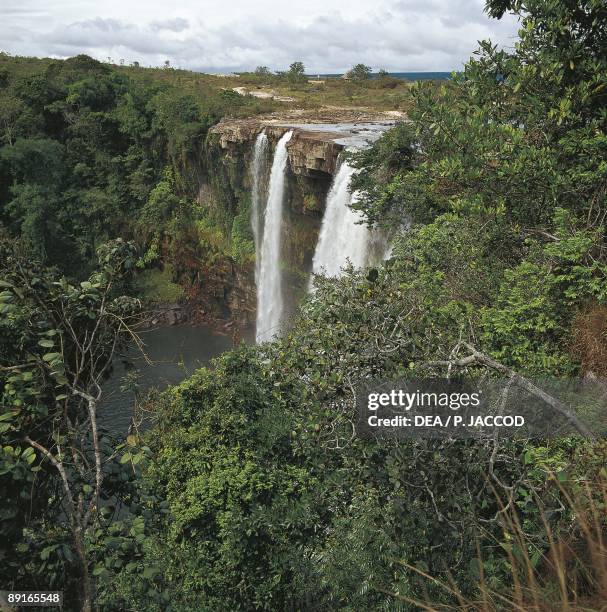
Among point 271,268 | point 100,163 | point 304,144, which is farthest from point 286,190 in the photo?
point 100,163

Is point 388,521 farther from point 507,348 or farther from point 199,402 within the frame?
point 199,402

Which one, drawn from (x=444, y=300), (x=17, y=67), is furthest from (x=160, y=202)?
(x=444, y=300)

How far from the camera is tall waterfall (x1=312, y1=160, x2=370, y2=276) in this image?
17.2 metres

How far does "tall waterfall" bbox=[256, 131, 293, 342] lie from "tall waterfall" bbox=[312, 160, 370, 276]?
12.6 ft

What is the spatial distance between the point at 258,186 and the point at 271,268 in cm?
349

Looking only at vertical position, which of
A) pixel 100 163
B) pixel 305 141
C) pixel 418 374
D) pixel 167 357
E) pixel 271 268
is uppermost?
pixel 305 141

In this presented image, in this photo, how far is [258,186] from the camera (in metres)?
23.8

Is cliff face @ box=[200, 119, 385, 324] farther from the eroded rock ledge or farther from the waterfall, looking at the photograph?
the waterfall

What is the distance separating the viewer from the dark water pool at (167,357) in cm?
1892

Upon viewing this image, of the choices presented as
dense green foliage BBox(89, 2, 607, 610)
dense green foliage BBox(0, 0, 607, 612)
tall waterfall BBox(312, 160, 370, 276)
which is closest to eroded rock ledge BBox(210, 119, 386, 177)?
tall waterfall BBox(312, 160, 370, 276)

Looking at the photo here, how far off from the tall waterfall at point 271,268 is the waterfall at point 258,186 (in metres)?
0.57

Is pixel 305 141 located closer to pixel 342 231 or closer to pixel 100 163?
pixel 342 231

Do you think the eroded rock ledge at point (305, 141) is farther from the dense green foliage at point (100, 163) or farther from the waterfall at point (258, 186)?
the dense green foliage at point (100, 163)

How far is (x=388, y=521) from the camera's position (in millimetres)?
5047
